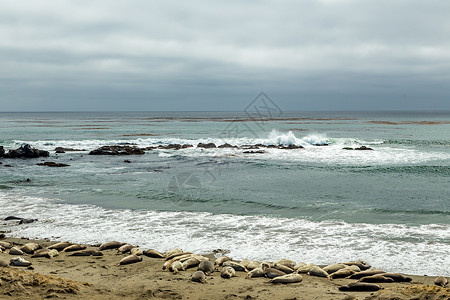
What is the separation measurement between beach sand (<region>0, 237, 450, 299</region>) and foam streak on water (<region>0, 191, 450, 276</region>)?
5.24 ft

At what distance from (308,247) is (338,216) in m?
3.71

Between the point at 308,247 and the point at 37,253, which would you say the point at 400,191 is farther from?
the point at 37,253

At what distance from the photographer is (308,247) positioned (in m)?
9.92

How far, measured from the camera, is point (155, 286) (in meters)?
6.98

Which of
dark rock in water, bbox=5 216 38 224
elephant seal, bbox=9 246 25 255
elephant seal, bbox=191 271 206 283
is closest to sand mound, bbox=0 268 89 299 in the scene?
elephant seal, bbox=191 271 206 283

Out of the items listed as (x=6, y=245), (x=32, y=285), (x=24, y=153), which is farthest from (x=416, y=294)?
(x=24, y=153)

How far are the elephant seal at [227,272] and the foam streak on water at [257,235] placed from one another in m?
1.45

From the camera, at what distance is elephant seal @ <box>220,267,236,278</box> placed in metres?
7.58

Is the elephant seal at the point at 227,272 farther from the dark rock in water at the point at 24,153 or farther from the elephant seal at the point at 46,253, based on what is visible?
the dark rock in water at the point at 24,153

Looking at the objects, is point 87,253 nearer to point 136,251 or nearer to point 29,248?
point 136,251

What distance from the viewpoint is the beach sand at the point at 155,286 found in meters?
6.21

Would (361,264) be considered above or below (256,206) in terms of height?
above

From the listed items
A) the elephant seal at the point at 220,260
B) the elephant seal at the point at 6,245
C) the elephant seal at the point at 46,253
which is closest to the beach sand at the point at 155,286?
the elephant seal at the point at 220,260

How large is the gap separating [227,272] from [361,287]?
8.26ft
